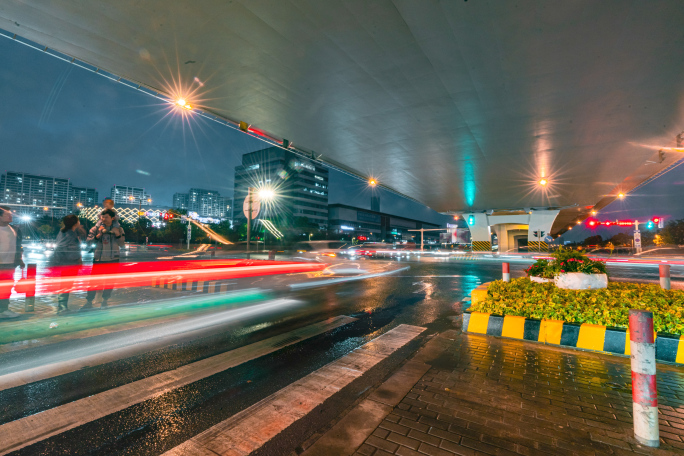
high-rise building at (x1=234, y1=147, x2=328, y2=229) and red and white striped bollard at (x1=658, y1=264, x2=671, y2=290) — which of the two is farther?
high-rise building at (x1=234, y1=147, x2=328, y2=229)

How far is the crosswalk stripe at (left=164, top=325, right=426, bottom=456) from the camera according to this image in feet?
7.58

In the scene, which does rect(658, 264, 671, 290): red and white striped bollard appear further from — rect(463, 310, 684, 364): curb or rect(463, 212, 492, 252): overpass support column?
rect(463, 212, 492, 252): overpass support column

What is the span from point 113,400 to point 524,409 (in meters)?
4.09

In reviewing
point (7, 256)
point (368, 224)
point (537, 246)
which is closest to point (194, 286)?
point (7, 256)

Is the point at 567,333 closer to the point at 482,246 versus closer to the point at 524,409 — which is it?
the point at 524,409

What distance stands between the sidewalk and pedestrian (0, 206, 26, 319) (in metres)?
7.56

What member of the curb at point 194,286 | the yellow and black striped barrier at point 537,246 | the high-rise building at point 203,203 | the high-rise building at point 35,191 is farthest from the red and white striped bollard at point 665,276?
the high-rise building at point 203,203

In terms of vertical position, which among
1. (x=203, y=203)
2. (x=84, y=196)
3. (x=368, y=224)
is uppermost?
(x=203, y=203)

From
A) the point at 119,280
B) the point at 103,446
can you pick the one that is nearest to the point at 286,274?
the point at 119,280

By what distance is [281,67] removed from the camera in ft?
26.1

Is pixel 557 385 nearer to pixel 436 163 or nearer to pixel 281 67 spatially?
pixel 281 67

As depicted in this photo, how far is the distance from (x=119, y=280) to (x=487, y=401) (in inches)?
348

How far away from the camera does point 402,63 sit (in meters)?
7.57

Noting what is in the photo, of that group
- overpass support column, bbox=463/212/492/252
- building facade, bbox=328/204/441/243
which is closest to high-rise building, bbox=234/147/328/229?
building facade, bbox=328/204/441/243
